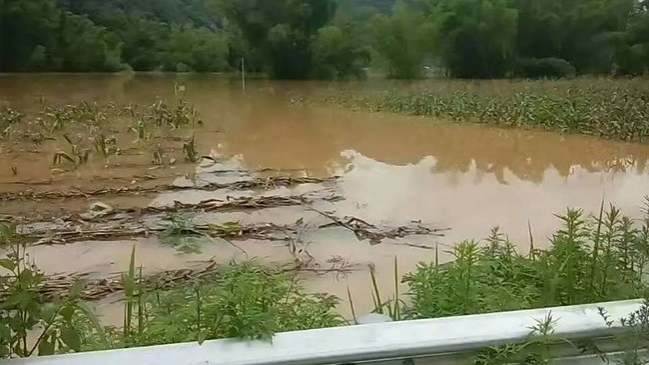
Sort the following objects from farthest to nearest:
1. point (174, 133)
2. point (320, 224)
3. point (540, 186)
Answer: point (174, 133) < point (540, 186) < point (320, 224)

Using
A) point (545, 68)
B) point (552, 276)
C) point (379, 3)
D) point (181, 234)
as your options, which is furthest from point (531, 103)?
point (181, 234)

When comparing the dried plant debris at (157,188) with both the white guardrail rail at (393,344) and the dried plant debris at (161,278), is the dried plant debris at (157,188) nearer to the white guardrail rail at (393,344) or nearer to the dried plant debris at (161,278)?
the dried plant debris at (161,278)

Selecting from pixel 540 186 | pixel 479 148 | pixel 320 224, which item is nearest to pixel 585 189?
pixel 540 186

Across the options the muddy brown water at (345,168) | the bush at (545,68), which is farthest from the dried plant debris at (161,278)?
the bush at (545,68)

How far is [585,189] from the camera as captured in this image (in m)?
1.24

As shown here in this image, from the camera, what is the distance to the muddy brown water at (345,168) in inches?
42.8

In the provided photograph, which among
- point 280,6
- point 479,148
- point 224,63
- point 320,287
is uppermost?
point 280,6

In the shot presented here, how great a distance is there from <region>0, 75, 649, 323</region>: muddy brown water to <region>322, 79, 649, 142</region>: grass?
0.03 metres

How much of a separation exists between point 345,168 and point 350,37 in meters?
0.24

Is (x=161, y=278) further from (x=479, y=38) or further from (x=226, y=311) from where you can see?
(x=479, y=38)

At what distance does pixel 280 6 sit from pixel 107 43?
0.32 metres

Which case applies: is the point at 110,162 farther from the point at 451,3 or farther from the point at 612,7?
the point at 612,7

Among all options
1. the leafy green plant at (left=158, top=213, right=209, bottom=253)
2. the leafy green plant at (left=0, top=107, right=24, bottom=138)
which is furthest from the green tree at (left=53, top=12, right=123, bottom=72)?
the leafy green plant at (left=158, top=213, right=209, bottom=253)

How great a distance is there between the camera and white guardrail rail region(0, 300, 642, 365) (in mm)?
638
